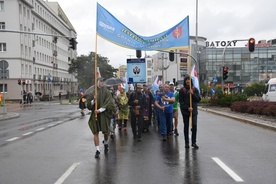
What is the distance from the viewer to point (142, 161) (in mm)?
8016

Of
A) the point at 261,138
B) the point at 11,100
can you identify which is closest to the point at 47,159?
the point at 261,138

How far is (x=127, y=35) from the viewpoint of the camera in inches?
462

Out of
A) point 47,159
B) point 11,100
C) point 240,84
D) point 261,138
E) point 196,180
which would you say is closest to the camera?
point 196,180

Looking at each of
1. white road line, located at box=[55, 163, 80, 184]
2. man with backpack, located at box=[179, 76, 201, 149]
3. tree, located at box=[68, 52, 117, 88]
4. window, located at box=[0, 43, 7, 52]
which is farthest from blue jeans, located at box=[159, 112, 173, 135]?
tree, located at box=[68, 52, 117, 88]

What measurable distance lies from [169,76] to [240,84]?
1183 inches

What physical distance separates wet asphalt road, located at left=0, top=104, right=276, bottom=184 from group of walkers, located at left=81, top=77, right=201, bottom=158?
46cm

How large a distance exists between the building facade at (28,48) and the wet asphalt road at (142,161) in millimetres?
28475

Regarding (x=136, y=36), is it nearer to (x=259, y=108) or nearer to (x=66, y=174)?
(x=66, y=174)

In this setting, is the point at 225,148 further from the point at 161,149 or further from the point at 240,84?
the point at 240,84

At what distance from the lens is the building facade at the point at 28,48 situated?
5719 centimetres

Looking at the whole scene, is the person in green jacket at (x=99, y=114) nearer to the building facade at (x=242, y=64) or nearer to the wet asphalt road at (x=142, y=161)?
the wet asphalt road at (x=142, y=161)

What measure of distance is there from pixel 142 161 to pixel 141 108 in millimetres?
3998

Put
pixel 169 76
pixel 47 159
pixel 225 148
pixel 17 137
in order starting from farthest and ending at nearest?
pixel 169 76
pixel 17 137
pixel 225 148
pixel 47 159

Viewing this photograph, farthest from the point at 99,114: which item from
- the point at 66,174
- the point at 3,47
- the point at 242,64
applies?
the point at 242,64
